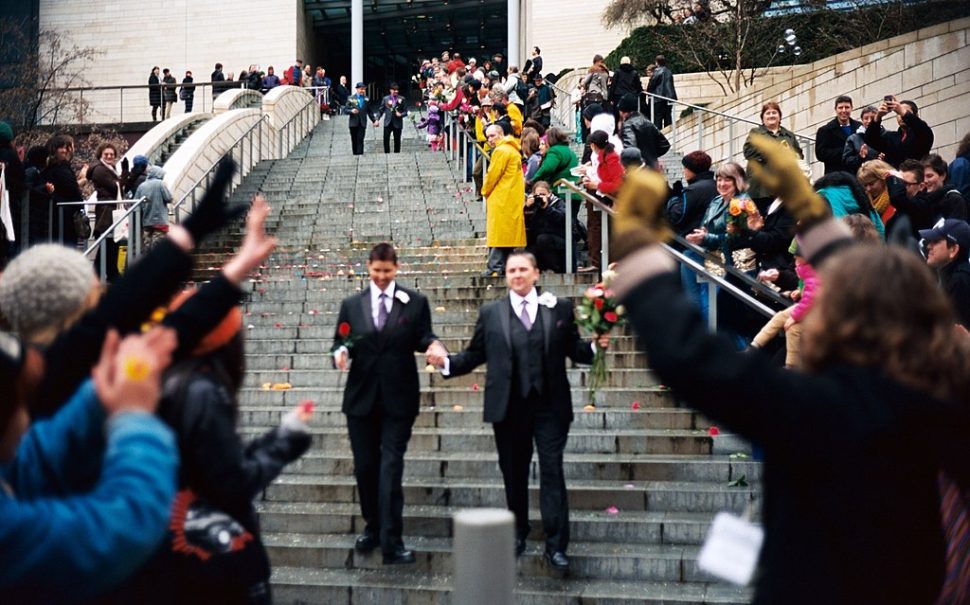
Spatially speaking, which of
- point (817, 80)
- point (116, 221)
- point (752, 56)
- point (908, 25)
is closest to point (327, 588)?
point (116, 221)

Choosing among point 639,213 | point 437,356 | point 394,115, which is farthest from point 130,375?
point 394,115

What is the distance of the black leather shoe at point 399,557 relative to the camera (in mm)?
6469

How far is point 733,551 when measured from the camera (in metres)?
2.53

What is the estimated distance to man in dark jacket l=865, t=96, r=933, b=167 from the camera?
410 inches

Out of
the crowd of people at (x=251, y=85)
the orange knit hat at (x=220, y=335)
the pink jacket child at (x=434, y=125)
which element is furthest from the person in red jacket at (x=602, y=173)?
the crowd of people at (x=251, y=85)

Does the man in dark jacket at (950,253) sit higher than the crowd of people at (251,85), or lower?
lower

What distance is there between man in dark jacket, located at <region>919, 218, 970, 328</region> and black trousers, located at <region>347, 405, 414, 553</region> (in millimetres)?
3275

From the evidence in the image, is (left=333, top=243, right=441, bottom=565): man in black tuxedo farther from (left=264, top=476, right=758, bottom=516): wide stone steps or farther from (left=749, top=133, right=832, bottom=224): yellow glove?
(left=749, top=133, right=832, bottom=224): yellow glove

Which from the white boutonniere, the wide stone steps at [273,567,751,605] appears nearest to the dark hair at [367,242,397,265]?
the white boutonniere

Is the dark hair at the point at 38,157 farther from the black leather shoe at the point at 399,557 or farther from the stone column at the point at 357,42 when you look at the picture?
the stone column at the point at 357,42

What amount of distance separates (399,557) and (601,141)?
558cm

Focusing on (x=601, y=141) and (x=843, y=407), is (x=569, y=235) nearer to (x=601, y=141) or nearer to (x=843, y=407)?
(x=601, y=141)

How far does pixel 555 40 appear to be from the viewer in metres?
37.8

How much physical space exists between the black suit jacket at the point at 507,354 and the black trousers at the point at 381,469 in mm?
532
